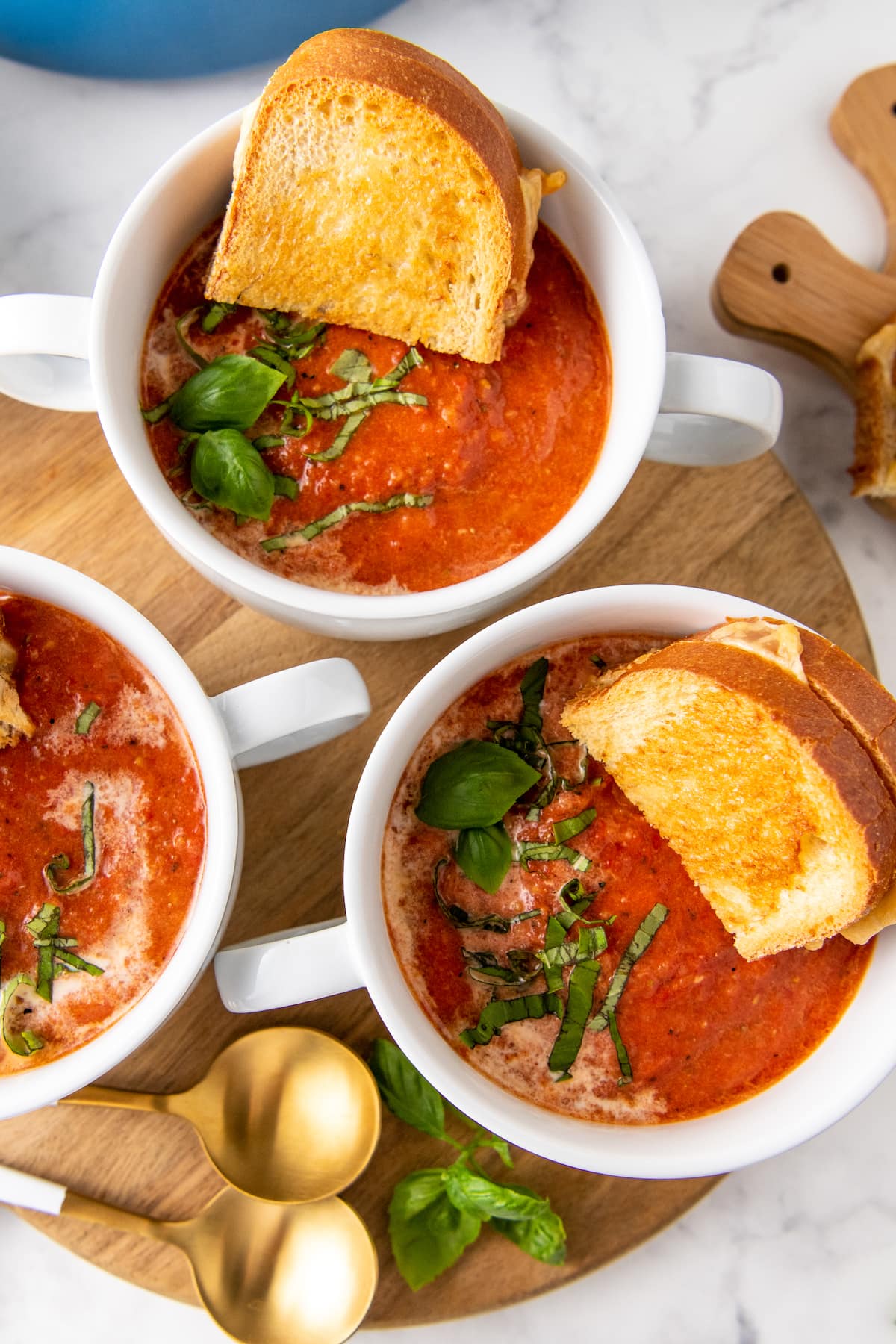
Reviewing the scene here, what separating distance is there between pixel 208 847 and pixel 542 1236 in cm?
108

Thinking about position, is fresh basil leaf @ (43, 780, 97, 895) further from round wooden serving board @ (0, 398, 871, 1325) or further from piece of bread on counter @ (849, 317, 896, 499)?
piece of bread on counter @ (849, 317, 896, 499)

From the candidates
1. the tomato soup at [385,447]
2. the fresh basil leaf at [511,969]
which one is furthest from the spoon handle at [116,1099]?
the tomato soup at [385,447]

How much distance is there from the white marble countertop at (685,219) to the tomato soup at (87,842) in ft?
3.35

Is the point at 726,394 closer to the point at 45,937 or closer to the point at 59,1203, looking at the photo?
the point at 45,937

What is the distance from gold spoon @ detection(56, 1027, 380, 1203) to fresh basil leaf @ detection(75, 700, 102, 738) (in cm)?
76

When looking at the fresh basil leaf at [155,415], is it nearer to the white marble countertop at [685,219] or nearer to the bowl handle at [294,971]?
the white marble countertop at [685,219]

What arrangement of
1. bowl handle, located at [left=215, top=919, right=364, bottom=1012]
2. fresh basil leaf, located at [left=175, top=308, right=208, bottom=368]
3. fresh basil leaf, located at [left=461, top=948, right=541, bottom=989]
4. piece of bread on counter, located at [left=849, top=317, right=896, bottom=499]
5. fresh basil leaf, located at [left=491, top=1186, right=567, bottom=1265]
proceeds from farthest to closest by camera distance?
1. piece of bread on counter, located at [left=849, top=317, right=896, bottom=499]
2. fresh basil leaf, located at [left=491, top=1186, right=567, bottom=1265]
3. fresh basil leaf, located at [left=175, top=308, right=208, bottom=368]
4. fresh basil leaf, located at [left=461, top=948, right=541, bottom=989]
5. bowl handle, located at [left=215, top=919, right=364, bottom=1012]

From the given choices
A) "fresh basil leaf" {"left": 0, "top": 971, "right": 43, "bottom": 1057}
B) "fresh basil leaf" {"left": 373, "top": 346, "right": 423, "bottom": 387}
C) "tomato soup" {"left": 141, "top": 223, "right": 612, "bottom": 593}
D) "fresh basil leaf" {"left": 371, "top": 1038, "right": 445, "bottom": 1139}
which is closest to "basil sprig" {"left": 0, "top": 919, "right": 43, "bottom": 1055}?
"fresh basil leaf" {"left": 0, "top": 971, "right": 43, "bottom": 1057}

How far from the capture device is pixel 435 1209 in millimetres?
2391

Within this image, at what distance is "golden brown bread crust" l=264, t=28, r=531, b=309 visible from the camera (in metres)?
1.97

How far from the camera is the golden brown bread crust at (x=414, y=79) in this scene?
77.7 inches

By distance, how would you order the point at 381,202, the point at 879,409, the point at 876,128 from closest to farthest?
the point at 381,202 → the point at 879,409 → the point at 876,128

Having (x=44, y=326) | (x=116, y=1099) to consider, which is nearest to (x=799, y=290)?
(x=44, y=326)

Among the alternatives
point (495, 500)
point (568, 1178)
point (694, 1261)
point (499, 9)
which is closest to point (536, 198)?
point (495, 500)
